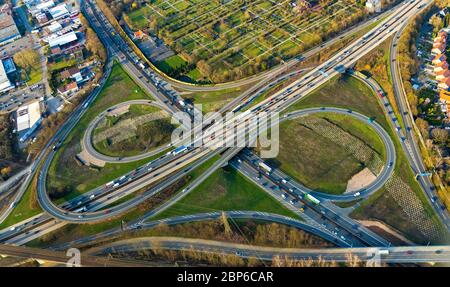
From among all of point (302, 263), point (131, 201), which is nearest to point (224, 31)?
point (131, 201)

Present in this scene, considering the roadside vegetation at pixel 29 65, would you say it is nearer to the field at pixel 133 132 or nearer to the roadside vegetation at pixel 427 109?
the field at pixel 133 132

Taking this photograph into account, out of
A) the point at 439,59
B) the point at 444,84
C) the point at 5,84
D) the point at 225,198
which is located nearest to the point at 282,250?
the point at 225,198

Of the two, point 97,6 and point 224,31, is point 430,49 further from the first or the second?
point 97,6

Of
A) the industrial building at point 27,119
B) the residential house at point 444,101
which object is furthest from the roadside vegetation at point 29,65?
the residential house at point 444,101

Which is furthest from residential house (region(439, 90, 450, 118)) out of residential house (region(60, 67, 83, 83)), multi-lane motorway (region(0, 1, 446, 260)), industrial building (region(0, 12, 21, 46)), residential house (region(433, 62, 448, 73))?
industrial building (region(0, 12, 21, 46))

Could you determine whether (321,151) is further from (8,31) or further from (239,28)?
(8,31)

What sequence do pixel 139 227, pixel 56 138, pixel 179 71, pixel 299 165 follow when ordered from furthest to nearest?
pixel 179 71 < pixel 56 138 < pixel 299 165 < pixel 139 227

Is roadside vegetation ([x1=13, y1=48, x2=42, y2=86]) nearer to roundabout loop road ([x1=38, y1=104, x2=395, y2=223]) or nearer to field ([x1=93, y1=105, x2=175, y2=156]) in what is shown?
field ([x1=93, y1=105, x2=175, y2=156])
